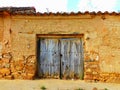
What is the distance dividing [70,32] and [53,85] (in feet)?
8.45

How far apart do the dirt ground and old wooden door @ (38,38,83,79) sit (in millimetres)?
614

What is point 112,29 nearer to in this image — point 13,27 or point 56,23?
point 56,23

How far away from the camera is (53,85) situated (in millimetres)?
12555

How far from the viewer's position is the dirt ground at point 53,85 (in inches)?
473

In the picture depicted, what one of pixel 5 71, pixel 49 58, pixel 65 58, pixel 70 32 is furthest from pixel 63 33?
pixel 5 71

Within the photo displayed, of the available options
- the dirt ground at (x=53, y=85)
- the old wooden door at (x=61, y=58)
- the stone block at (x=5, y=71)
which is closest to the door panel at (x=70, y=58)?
the old wooden door at (x=61, y=58)

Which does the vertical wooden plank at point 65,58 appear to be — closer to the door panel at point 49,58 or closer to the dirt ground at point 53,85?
the door panel at point 49,58

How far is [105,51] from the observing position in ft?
44.7

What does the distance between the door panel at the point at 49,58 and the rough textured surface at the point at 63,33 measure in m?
0.43

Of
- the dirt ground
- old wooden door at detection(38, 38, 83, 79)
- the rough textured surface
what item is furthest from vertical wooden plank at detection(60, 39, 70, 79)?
the dirt ground

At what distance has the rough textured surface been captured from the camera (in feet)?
44.6

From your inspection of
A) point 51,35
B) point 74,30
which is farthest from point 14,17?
point 74,30

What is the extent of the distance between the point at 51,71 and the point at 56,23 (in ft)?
6.81

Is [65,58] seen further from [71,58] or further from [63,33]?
[63,33]
